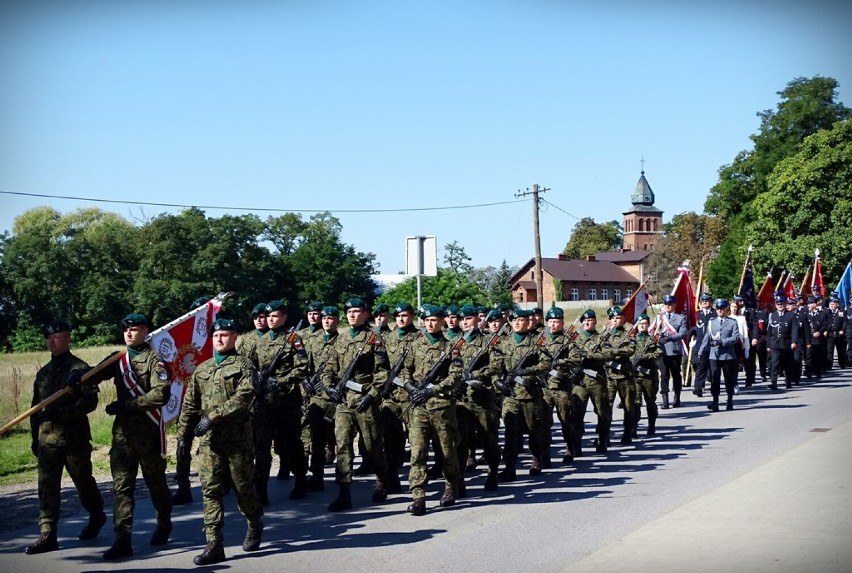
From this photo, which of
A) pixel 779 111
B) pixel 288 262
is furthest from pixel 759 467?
pixel 288 262

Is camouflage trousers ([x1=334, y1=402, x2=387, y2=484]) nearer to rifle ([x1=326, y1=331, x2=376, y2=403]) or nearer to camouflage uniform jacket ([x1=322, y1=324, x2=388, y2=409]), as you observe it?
rifle ([x1=326, y1=331, x2=376, y2=403])

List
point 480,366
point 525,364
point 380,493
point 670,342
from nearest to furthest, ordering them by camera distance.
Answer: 1. point 380,493
2. point 480,366
3. point 525,364
4. point 670,342

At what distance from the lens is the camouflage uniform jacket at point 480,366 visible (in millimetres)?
9531

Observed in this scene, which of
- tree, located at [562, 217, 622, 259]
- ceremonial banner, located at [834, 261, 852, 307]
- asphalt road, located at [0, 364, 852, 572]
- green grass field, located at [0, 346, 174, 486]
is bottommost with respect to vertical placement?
asphalt road, located at [0, 364, 852, 572]

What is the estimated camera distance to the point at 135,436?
760cm

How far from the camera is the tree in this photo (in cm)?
12248

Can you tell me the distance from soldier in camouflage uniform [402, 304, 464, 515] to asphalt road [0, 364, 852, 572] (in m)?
0.31

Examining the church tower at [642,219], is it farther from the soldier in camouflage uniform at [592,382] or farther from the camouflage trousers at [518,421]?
the camouflage trousers at [518,421]

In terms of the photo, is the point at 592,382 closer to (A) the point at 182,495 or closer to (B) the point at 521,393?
(B) the point at 521,393

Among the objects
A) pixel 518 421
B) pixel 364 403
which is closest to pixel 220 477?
pixel 364 403

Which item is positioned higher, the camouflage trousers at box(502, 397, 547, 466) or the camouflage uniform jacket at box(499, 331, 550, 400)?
the camouflage uniform jacket at box(499, 331, 550, 400)

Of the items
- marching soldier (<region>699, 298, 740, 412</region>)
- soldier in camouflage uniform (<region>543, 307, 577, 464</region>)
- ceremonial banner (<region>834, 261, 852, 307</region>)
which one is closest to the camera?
soldier in camouflage uniform (<region>543, 307, 577, 464</region>)

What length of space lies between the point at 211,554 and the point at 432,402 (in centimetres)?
269

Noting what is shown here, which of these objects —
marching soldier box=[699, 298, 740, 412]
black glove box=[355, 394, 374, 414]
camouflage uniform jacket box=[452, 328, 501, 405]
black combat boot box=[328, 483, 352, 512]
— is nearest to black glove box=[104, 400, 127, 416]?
black glove box=[355, 394, 374, 414]
